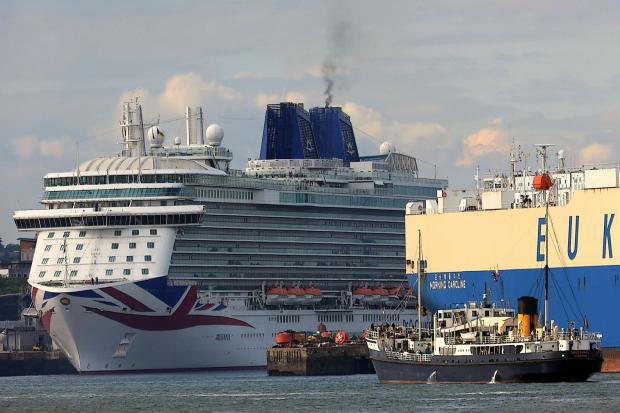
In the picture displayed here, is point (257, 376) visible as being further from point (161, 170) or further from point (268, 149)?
point (268, 149)

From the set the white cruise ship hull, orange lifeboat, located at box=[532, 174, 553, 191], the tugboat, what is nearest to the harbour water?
the tugboat

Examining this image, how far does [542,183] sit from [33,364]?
50786mm

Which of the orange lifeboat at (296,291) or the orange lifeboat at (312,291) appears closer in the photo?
the orange lifeboat at (296,291)

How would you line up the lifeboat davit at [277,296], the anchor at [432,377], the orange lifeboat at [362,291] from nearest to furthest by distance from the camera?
the anchor at [432,377] → the lifeboat davit at [277,296] → the orange lifeboat at [362,291]

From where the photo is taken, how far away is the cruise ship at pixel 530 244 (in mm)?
133125

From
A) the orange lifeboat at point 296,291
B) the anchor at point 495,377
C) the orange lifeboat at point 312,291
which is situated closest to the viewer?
the anchor at point 495,377

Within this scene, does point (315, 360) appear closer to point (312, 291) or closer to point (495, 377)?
point (312, 291)

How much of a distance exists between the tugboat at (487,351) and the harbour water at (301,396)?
83cm

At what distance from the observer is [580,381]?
10938cm

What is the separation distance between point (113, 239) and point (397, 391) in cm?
4152

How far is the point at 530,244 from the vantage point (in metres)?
139

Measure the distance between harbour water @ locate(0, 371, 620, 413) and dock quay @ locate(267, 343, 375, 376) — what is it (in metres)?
7.40

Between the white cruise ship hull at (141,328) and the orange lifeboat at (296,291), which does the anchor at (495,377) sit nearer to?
the white cruise ship hull at (141,328)

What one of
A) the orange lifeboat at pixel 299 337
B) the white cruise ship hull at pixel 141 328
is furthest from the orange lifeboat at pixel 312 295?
the orange lifeboat at pixel 299 337
